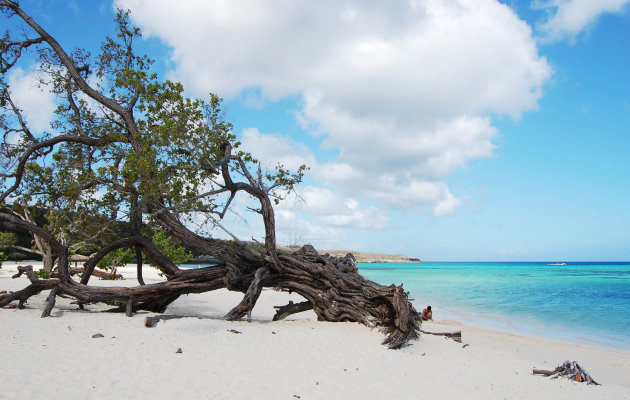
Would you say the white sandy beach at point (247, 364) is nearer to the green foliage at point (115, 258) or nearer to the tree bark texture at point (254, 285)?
the tree bark texture at point (254, 285)

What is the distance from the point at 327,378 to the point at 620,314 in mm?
22631

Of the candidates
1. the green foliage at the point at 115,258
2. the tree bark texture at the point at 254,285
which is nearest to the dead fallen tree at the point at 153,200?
the tree bark texture at the point at 254,285

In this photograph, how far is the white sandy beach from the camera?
5668 mm

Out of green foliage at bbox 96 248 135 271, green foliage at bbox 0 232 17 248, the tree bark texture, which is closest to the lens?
the tree bark texture

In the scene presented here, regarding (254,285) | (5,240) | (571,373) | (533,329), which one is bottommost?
(533,329)

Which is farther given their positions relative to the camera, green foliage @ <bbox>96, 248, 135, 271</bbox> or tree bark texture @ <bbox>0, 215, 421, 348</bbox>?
green foliage @ <bbox>96, 248, 135, 271</bbox>

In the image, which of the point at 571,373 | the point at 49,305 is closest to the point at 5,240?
the point at 49,305

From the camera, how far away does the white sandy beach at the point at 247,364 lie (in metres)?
5.67

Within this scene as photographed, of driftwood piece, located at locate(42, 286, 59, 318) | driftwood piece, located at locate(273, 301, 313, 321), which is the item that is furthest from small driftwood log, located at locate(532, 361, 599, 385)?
driftwood piece, located at locate(42, 286, 59, 318)

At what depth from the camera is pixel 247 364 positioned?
694 cm

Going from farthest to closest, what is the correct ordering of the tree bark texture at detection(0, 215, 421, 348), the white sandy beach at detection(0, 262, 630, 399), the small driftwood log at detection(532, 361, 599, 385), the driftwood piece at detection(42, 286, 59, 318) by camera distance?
1. the tree bark texture at detection(0, 215, 421, 348)
2. the driftwood piece at detection(42, 286, 59, 318)
3. the small driftwood log at detection(532, 361, 599, 385)
4. the white sandy beach at detection(0, 262, 630, 399)

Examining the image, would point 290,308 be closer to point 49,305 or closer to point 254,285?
point 254,285

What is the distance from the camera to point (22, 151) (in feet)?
40.4

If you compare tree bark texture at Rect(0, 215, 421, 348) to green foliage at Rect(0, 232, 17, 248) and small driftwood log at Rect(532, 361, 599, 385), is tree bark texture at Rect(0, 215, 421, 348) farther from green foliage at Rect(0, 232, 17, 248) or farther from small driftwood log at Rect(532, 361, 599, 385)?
green foliage at Rect(0, 232, 17, 248)
